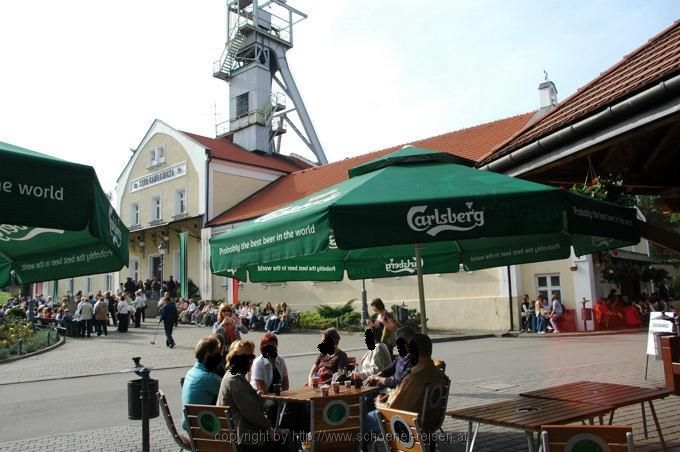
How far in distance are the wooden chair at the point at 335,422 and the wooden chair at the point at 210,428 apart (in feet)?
2.66

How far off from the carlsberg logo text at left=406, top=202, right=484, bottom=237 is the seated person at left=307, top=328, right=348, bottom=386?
3283mm

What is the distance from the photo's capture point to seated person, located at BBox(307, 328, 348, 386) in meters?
7.45

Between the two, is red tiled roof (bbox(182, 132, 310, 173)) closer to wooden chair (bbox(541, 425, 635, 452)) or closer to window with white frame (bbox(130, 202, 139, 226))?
window with white frame (bbox(130, 202, 139, 226))

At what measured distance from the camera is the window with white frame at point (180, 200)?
39.7 m

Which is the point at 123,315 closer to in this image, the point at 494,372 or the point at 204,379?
the point at 494,372

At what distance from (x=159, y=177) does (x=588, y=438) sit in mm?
41203

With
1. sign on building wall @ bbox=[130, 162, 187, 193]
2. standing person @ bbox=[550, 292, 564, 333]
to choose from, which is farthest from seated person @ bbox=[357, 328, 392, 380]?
sign on building wall @ bbox=[130, 162, 187, 193]

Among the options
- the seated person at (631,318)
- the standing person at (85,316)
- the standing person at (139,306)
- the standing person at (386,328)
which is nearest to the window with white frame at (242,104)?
the standing person at (139,306)

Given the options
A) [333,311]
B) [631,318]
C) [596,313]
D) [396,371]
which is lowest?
[631,318]

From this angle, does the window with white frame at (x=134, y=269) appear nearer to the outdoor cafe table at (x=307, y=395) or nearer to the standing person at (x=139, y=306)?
the standing person at (x=139, y=306)


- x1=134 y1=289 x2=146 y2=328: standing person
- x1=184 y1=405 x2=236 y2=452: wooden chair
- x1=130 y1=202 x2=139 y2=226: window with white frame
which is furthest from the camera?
x1=130 y1=202 x2=139 y2=226: window with white frame

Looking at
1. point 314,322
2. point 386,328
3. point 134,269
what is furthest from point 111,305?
point 386,328

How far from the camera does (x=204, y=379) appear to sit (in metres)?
5.63

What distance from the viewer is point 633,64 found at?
6461 millimetres
